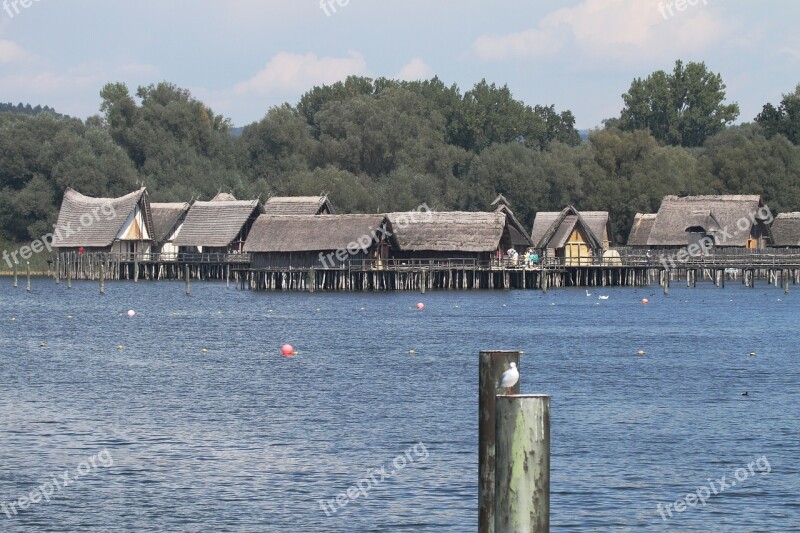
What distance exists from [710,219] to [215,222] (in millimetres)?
38291

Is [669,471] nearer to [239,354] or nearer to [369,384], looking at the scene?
[369,384]

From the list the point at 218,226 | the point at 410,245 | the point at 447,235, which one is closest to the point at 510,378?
the point at 447,235

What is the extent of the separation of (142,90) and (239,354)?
332 feet

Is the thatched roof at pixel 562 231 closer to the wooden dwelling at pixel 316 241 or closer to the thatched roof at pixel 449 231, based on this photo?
the thatched roof at pixel 449 231

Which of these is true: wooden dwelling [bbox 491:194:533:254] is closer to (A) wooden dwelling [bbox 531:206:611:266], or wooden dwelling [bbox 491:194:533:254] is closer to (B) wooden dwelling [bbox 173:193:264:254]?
(A) wooden dwelling [bbox 531:206:611:266]

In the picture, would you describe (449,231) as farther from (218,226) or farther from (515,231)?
(218,226)

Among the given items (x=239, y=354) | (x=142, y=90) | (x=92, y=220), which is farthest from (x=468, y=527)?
(x=142, y=90)

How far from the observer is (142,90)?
5556 inches

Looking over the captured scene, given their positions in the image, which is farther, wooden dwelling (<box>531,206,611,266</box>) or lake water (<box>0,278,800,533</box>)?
wooden dwelling (<box>531,206,611,266</box>)

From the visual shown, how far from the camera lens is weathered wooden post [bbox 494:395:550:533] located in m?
12.7

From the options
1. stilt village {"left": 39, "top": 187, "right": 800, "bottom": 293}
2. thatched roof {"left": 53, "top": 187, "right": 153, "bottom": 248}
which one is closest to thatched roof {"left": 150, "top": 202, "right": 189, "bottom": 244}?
stilt village {"left": 39, "top": 187, "right": 800, "bottom": 293}

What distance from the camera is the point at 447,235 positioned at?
8512 cm

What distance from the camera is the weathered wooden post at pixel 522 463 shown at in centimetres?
1266

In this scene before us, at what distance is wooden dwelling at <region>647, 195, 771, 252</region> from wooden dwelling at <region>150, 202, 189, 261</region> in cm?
Result: 3802
